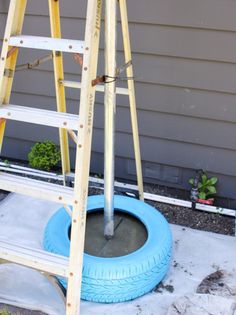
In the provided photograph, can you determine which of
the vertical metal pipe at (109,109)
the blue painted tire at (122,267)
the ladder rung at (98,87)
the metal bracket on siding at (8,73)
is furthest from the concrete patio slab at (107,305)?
the metal bracket on siding at (8,73)

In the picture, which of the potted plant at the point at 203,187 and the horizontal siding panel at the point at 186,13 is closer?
the horizontal siding panel at the point at 186,13

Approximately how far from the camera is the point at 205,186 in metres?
2.89

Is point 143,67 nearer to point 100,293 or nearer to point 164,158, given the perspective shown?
point 164,158

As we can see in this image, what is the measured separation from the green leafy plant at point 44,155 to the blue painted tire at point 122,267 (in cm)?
91

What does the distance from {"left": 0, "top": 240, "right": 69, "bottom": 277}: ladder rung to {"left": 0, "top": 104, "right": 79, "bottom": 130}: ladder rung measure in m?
0.56

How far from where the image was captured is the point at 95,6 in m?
1.73

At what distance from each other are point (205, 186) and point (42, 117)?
4.61ft

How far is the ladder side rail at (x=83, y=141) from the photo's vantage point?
174cm

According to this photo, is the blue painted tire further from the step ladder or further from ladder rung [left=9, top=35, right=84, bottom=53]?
ladder rung [left=9, top=35, right=84, bottom=53]

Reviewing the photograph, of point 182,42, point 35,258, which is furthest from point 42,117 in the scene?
point 182,42

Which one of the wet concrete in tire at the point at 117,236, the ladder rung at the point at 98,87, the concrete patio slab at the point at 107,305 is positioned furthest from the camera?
the ladder rung at the point at 98,87

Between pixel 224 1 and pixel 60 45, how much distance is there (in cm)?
112

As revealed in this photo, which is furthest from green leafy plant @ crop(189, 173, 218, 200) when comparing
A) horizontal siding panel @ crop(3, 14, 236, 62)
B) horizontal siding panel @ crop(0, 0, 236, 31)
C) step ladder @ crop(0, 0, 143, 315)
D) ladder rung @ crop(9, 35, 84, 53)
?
ladder rung @ crop(9, 35, 84, 53)

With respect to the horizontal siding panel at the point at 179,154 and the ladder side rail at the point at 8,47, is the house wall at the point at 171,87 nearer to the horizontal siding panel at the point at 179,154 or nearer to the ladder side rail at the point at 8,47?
the horizontal siding panel at the point at 179,154
